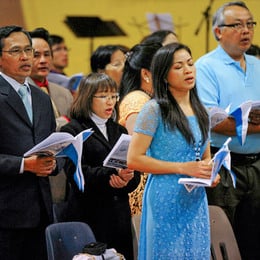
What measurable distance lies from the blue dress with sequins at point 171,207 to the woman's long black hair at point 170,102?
0.03 meters

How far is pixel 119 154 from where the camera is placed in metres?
3.38

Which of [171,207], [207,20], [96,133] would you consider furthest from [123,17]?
[171,207]

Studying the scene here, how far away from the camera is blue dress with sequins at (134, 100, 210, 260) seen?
3113 mm

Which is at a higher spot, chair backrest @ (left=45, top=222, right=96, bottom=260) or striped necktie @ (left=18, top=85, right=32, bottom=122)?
striped necktie @ (left=18, top=85, right=32, bottom=122)

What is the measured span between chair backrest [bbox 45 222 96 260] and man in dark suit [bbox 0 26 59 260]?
0.21 metres

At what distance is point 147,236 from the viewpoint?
316 cm

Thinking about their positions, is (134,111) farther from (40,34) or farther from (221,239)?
(40,34)

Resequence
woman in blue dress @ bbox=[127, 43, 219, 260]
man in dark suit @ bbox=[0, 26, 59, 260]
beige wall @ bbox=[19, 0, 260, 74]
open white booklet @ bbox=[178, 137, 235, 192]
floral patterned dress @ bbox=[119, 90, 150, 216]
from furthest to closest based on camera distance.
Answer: beige wall @ bbox=[19, 0, 260, 74]
floral patterned dress @ bbox=[119, 90, 150, 216]
man in dark suit @ bbox=[0, 26, 59, 260]
woman in blue dress @ bbox=[127, 43, 219, 260]
open white booklet @ bbox=[178, 137, 235, 192]

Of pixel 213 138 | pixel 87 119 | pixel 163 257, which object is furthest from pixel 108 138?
pixel 163 257

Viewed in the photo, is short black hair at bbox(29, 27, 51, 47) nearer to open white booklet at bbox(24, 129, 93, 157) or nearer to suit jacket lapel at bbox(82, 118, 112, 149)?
suit jacket lapel at bbox(82, 118, 112, 149)

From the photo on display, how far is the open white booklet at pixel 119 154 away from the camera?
3305 millimetres

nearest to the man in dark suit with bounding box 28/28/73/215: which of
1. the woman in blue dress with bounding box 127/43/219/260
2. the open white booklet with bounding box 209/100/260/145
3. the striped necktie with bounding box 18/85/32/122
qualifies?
the striped necktie with bounding box 18/85/32/122

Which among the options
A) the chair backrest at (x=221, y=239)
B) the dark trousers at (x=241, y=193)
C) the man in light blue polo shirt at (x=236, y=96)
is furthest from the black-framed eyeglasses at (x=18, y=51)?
the dark trousers at (x=241, y=193)

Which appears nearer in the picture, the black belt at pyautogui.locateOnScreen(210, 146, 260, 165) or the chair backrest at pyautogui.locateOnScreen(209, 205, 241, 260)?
the chair backrest at pyautogui.locateOnScreen(209, 205, 241, 260)
